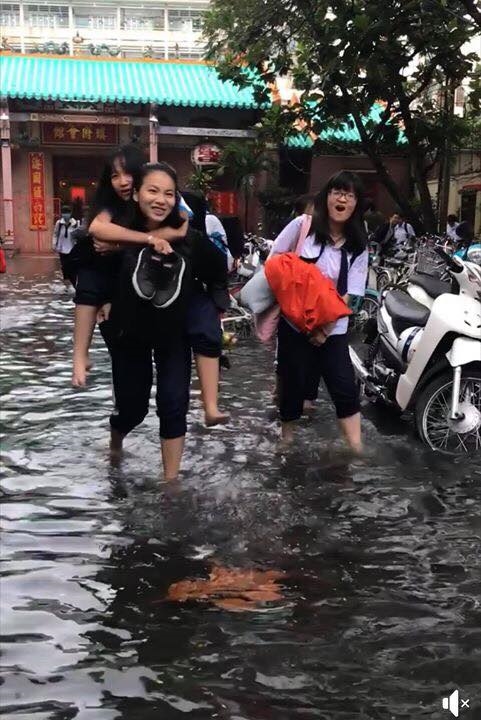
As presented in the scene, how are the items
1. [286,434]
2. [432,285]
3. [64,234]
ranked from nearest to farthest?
[286,434] → [432,285] → [64,234]

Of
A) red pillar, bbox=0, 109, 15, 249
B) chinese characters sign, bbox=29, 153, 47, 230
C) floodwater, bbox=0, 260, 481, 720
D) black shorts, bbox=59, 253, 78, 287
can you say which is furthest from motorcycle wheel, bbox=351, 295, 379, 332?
chinese characters sign, bbox=29, 153, 47, 230

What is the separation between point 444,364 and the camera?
4605mm

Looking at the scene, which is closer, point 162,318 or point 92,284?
point 162,318

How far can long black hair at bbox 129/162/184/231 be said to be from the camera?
3484 mm

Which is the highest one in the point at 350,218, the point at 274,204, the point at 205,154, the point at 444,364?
the point at 205,154

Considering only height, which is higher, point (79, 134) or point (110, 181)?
point (79, 134)

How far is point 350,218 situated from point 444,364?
3.64 feet

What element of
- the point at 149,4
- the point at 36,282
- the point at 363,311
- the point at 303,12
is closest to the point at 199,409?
the point at 363,311

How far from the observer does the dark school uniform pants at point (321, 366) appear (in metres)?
4.32

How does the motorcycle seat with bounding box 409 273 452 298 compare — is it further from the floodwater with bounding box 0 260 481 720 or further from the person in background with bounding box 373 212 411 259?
the person in background with bounding box 373 212 411 259

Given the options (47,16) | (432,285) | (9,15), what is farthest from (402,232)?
(47,16)

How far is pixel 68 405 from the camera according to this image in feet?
18.8

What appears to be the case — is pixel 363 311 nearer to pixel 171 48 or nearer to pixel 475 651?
pixel 475 651

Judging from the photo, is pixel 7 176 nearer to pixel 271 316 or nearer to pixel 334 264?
pixel 271 316
